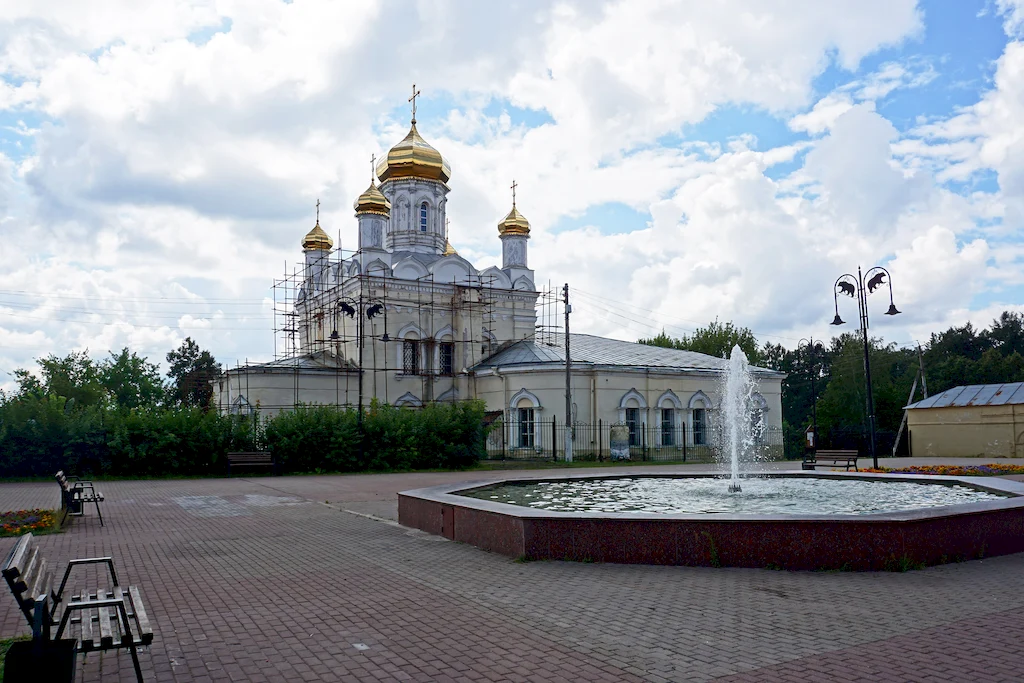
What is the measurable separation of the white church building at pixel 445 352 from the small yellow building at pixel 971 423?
648 cm

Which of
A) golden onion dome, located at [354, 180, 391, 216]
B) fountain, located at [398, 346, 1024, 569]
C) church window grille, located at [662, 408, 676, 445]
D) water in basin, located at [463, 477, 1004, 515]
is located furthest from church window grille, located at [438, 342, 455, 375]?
fountain, located at [398, 346, 1024, 569]

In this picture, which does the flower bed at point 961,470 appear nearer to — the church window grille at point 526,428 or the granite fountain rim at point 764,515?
the granite fountain rim at point 764,515

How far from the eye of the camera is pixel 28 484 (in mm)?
19156

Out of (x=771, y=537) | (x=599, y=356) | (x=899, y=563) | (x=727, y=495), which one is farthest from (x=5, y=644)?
(x=599, y=356)

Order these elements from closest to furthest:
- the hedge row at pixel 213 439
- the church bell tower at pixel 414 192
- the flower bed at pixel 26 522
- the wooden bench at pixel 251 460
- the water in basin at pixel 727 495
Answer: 1. the water in basin at pixel 727 495
2. the flower bed at pixel 26 522
3. the hedge row at pixel 213 439
4. the wooden bench at pixel 251 460
5. the church bell tower at pixel 414 192

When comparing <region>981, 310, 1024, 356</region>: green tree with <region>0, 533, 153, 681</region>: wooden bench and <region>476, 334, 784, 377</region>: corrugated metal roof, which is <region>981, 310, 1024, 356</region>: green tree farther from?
<region>0, 533, 153, 681</region>: wooden bench

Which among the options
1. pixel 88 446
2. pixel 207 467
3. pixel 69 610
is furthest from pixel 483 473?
pixel 69 610

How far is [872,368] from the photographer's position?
52.9 meters

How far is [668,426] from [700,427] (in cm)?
187

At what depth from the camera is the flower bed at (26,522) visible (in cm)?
1050

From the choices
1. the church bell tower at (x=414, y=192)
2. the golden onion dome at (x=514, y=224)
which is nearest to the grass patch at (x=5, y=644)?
the church bell tower at (x=414, y=192)

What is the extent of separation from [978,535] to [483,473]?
16.7m

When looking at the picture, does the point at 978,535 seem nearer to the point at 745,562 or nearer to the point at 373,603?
the point at 745,562

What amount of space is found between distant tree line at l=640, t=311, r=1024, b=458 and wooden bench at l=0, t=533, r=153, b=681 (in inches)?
1314
